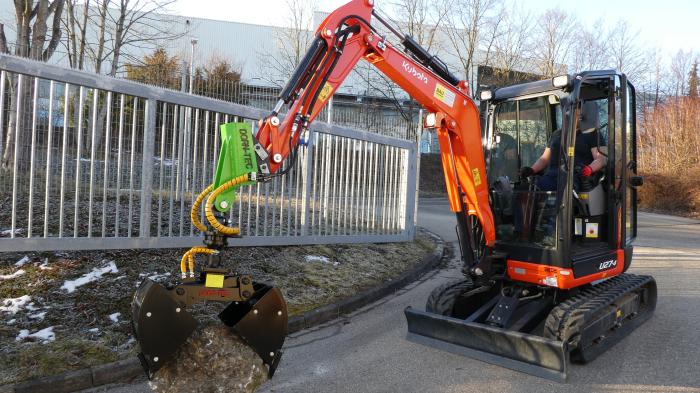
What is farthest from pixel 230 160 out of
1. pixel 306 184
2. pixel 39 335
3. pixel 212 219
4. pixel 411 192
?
pixel 411 192

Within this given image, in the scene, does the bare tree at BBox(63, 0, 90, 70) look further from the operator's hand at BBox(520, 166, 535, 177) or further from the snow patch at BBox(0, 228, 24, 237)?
the operator's hand at BBox(520, 166, 535, 177)

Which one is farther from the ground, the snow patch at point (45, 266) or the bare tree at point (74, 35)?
the bare tree at point (74, 35)

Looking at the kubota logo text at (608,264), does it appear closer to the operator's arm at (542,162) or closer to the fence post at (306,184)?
the operator's arm at (542,162)

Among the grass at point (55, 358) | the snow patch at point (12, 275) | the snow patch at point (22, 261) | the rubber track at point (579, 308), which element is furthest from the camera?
the snow patch at point (22, 261)

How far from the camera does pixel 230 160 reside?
3.59 m

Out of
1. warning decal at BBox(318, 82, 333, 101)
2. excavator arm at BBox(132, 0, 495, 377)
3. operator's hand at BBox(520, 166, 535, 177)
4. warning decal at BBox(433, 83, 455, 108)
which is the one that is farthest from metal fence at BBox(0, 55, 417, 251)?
operator's hand at BBox(520, 166, 535, 177)

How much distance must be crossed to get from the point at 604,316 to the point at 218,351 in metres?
3.55

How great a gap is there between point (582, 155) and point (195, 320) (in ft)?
13.8

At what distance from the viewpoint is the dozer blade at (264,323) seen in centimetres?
373

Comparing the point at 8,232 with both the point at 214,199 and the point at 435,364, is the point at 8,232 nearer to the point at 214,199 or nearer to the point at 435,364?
the point at 214,199

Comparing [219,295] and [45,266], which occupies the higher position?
[219,295]

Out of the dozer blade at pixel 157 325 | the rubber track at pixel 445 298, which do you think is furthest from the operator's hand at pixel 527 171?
the dozer blade at pixel 157 325

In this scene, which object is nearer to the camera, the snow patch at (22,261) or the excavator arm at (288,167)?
the excavator arm at (288,167)

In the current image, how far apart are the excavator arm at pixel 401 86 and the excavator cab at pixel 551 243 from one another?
0.34m
